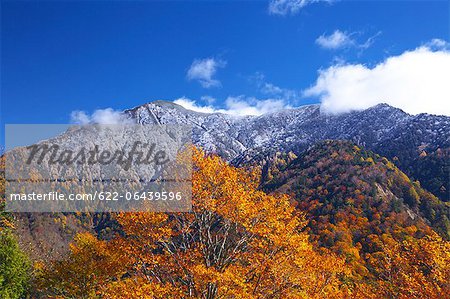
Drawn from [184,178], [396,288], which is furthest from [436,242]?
[184,178]

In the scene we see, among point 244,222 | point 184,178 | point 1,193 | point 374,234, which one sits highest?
point 1,193

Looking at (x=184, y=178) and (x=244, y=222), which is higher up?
(x=184, y=178)

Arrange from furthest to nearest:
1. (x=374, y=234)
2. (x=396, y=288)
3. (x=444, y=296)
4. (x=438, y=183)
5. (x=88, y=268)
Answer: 1. (x=438, y=183)
2. (x=374, y=234)
3. (x=88, y=268)
4. (x=396, y=288)
5. (x=444, y=296)

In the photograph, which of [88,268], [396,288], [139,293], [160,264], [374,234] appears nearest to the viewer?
[139,293]

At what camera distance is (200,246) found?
20375 mm

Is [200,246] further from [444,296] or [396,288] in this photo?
[396,288]

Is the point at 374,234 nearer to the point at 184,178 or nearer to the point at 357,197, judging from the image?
the point at 357,197

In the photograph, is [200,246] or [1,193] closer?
[200,246]

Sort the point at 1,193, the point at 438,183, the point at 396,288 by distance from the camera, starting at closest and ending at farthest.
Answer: the point at 396,288 < the point at 1,193 < the point at 438,183

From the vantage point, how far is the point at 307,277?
20.5 meters

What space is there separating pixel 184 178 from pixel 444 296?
21.2 meters

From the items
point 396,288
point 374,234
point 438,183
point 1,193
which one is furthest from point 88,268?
point 438,183

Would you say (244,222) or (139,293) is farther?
(244,222)

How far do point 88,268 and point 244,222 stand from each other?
25.0 metres
